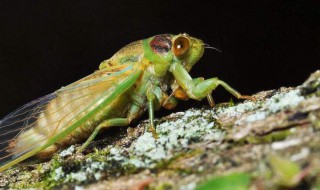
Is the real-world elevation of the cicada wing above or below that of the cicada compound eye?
below

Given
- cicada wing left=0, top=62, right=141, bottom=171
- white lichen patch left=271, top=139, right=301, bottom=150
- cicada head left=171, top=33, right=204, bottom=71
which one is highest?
cicada head left=171, top=33, right=204, bottom=71

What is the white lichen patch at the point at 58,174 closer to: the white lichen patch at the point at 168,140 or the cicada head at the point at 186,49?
the white lichen patch at the point at 168,140

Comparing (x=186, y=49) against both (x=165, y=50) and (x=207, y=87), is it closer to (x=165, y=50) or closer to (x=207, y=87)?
(x=165, y=50)

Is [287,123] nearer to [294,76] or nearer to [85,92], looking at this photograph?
[85,92]

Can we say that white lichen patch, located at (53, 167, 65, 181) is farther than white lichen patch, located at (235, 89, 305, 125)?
Yes

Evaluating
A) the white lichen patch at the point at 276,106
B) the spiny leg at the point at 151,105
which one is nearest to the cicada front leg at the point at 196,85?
the spiny leg at the point at 151,105

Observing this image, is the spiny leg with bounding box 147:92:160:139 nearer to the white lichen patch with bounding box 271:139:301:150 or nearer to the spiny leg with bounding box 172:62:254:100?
the spiny leg with bounding box 172:62:254:100

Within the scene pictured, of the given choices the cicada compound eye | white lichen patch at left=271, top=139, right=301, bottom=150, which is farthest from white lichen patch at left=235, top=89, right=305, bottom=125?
the cicada compound eye

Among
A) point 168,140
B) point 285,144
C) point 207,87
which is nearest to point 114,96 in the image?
point 207,87
